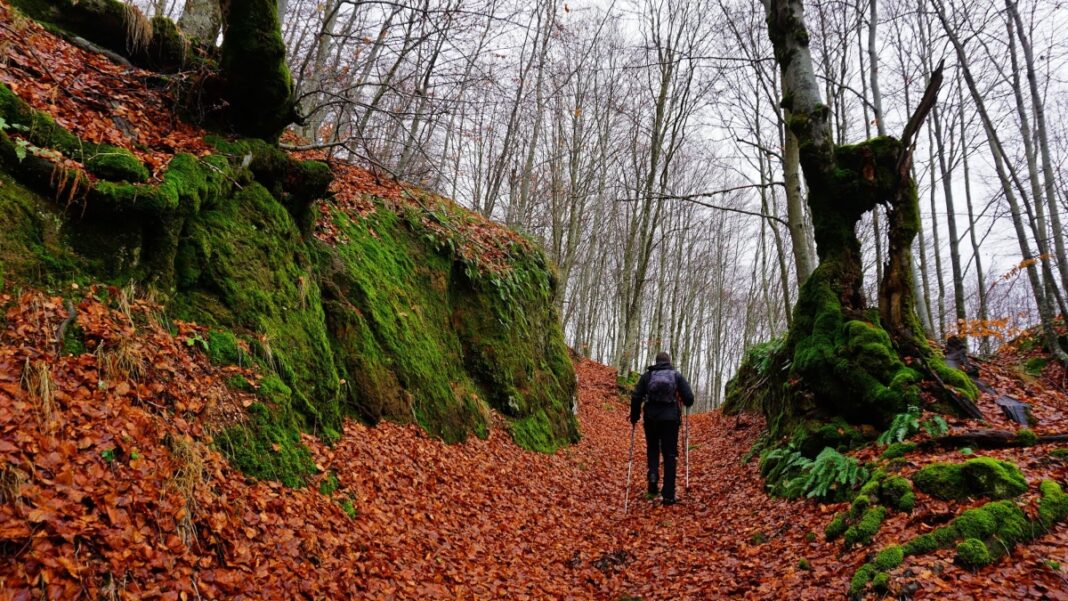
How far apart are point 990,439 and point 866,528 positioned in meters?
1.97

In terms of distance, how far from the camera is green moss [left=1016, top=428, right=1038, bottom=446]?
4891 millimetres

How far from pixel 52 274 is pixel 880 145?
382 inches

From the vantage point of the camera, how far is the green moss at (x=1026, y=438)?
16.0ft

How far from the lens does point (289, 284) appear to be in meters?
5.95

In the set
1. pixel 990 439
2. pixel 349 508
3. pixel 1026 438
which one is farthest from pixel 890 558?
pixel 349 508

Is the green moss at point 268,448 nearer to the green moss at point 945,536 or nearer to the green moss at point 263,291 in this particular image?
the green moss at point 263,291

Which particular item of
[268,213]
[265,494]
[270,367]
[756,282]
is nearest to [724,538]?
[265,494]

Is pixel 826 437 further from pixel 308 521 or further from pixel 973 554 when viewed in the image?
pixel 308 521

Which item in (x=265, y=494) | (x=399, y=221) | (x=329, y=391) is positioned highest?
(x=399, y=221)

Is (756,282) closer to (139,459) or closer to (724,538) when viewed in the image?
(724,538)

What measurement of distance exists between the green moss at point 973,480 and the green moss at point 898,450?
788 millimetres

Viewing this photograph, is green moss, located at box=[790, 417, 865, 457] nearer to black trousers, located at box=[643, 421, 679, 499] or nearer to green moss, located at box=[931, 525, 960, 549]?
black trousers, located at box=[643, 421, 679, 499]

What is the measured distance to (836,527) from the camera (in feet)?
15.4

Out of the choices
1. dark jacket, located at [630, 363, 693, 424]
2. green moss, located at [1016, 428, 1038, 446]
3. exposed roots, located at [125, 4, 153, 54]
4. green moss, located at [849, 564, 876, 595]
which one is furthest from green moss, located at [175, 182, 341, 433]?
green moss, located at [1016, 428, 1038, 446]
